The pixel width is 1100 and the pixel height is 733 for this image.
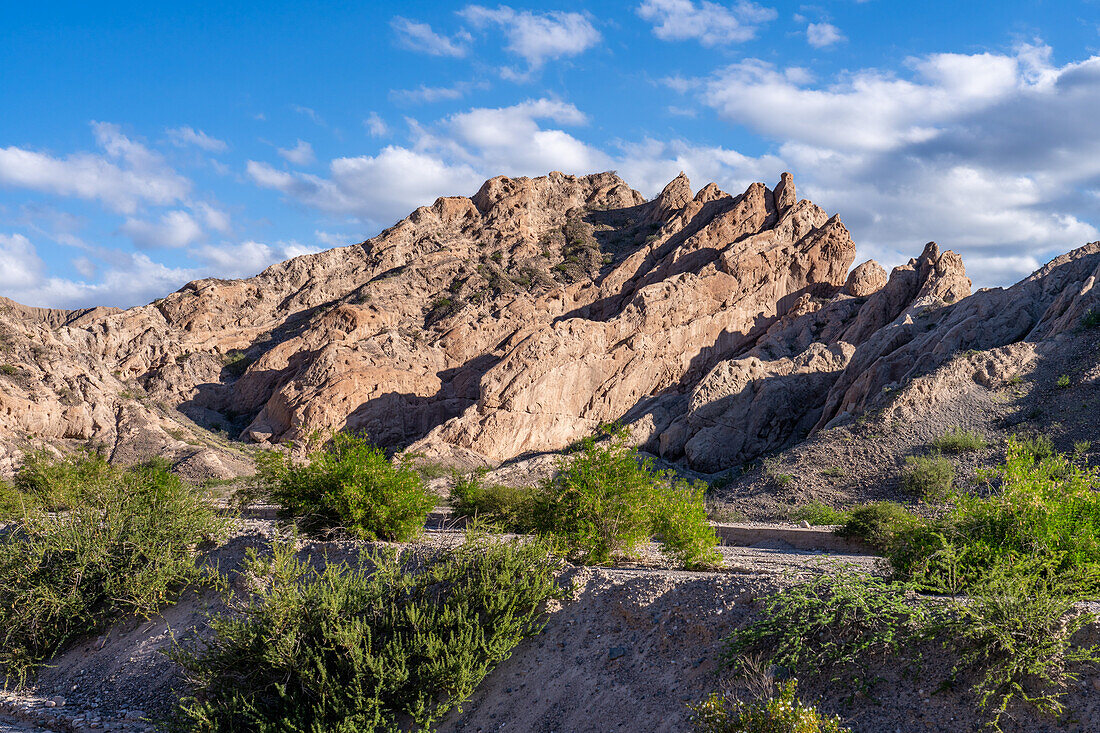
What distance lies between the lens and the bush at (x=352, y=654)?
7.59 metres

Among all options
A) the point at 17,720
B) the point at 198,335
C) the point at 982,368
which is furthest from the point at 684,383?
the point at 17,720

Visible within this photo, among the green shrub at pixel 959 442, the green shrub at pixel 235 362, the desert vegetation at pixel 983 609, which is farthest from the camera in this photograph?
the green shrub at pixel 235 362

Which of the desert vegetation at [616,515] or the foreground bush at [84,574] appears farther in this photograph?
the desert vegetation at [616,515]

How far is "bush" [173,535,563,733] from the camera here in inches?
299

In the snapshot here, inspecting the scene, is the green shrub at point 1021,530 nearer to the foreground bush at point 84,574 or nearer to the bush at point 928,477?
the foreground bush at point 84,574

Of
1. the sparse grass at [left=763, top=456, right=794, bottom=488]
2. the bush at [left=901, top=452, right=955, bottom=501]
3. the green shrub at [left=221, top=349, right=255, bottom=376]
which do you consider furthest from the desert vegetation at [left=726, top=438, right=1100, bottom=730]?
the green shrub at [left=221, top=349, right=255, bottom=376]

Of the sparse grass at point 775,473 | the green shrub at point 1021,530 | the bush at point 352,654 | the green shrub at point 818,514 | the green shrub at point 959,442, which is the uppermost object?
the green shrub at point 1021,530

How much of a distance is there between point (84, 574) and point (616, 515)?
933 cm

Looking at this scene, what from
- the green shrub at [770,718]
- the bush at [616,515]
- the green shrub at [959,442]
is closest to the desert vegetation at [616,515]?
the bush at [616,515]

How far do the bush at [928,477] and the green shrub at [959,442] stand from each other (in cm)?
143

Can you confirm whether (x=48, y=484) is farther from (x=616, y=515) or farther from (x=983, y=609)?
(x=983, y=609)

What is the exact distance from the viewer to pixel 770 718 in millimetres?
5684

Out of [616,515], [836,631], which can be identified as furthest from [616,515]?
[836,631]

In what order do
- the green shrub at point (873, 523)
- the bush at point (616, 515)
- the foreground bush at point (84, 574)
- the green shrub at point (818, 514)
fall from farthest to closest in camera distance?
the green shrub at point (818, 514) < the green shrub at point (873, 523) < the bush at point (616, 515) < the foreground bush at point (84, 574)
